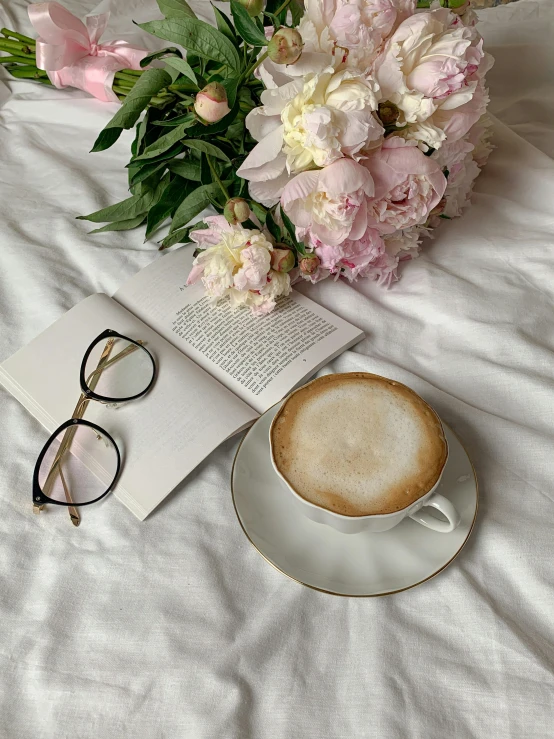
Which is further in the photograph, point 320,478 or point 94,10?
point 94,10

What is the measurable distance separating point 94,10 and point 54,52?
27cm

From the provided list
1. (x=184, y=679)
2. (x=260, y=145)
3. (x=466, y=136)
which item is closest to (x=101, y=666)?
(x=184, y=679)

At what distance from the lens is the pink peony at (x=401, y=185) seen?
609mm

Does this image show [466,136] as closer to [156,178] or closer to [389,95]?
[389,95]

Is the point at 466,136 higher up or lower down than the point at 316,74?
lower down

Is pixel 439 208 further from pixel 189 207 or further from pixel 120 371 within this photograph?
pixel 120 371

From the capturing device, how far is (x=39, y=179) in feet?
3.05

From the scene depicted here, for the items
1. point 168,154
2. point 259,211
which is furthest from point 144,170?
point 259,211

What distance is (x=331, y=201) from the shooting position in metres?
0.60

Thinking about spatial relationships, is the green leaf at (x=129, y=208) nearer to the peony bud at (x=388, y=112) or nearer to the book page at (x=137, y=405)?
the book page at (x=137, y=405)

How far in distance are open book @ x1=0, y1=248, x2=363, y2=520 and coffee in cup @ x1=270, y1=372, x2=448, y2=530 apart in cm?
10

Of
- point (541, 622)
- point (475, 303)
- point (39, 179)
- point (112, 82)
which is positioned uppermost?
point (112, 82)

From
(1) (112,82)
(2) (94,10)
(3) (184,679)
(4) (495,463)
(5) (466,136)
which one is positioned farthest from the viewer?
(2) (94,10)

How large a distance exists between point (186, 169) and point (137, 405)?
0.30 m
